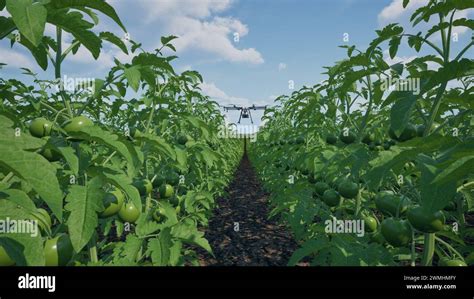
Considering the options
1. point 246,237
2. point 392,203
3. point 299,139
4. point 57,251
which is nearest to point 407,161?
point 392,203

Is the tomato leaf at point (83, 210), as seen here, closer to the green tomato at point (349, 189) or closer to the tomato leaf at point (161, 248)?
the tomato leaf at point (161, 248)

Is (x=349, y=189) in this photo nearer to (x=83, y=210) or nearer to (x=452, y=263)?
(x=452, y=263)

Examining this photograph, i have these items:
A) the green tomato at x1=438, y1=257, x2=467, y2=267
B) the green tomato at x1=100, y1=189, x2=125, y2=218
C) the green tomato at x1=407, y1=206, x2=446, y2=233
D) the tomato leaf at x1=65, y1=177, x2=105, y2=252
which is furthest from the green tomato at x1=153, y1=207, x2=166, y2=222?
the green tomato at x1=438, y1=257, x2=467, y2=267

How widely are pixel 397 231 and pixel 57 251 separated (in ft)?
6.97

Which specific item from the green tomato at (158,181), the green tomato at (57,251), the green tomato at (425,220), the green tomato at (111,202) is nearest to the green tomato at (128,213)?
the green tomato at (111,202)

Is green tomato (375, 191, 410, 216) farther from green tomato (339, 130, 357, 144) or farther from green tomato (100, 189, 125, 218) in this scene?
green tomato (100, 189, 125, 218)

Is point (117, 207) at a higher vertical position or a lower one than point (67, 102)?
lower

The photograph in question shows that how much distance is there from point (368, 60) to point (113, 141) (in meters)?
2.01

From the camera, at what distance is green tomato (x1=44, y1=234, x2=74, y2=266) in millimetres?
1679

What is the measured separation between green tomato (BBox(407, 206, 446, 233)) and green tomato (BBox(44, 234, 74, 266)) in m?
2.10

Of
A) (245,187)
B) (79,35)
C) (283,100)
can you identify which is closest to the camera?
(79,35)

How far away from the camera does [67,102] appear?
210cm
